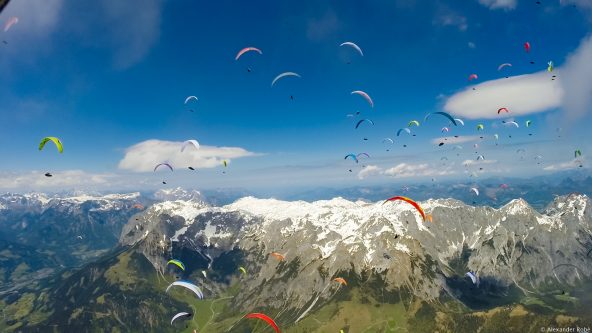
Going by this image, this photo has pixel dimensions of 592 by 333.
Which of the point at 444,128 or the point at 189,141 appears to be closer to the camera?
the point at 189,141

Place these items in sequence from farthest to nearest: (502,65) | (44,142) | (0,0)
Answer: (502,65) < (44,142) < (0,0)

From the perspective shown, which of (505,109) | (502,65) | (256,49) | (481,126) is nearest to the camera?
(256,49)

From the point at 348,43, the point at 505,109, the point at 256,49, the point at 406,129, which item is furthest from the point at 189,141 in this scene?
the point at 505,109

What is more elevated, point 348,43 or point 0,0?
point 348,43

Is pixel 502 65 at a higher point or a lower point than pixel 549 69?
higher

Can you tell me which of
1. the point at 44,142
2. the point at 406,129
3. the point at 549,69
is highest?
the point at 549,69

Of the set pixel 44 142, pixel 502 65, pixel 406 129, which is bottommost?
pixel 44 142

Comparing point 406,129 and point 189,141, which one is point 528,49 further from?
point 189,141

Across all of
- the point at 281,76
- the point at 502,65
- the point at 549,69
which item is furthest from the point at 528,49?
the point at 281,76

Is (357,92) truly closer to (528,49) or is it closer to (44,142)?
(528,49)
